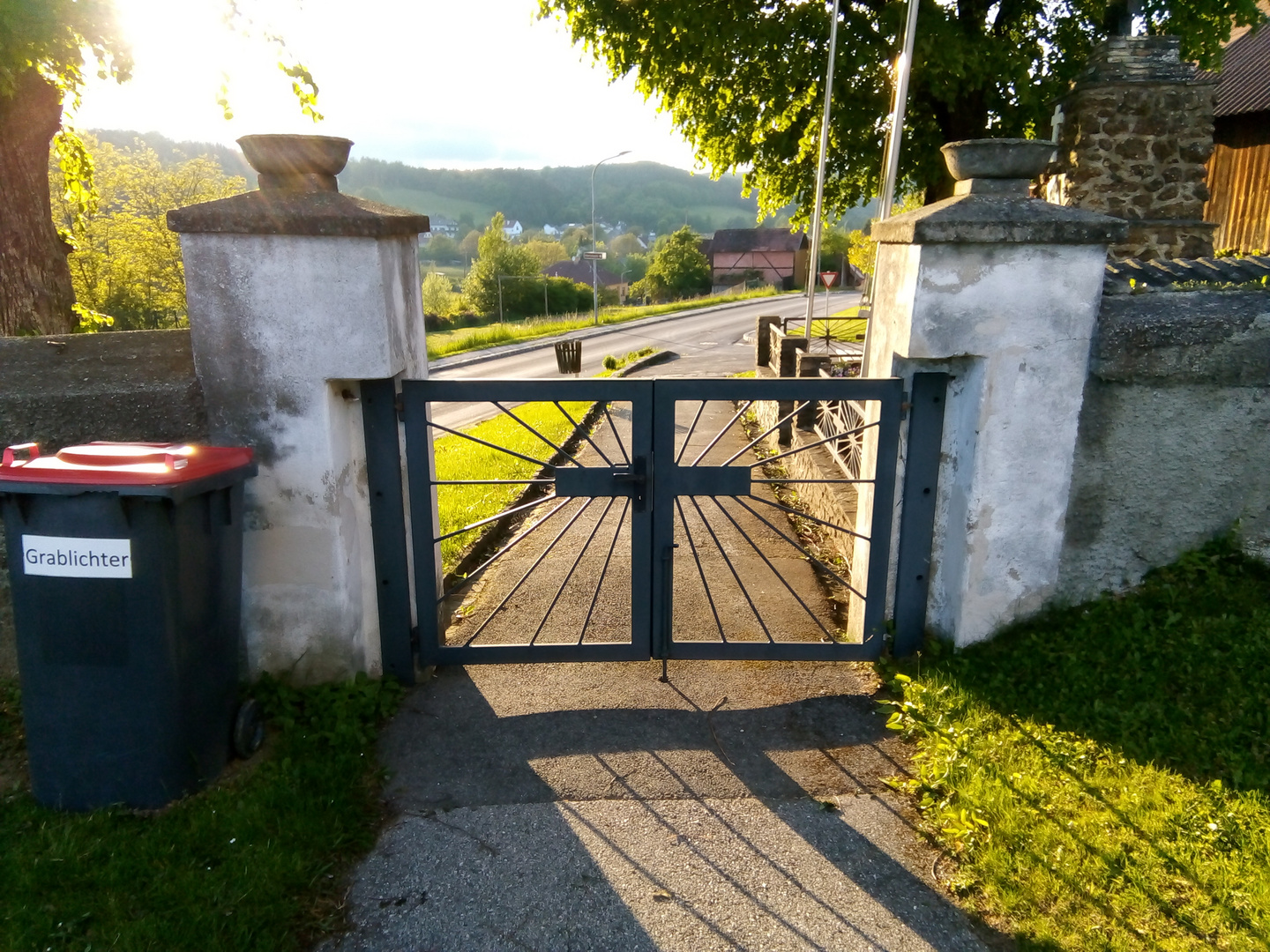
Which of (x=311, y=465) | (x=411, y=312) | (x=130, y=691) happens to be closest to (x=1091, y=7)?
(x=411, y=312)

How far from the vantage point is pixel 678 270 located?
6425cm

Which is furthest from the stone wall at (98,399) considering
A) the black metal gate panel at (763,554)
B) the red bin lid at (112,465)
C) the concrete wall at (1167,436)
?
the concrete wall at (1167,436)

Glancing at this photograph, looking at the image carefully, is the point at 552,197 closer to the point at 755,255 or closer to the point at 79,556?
the point at 755,255

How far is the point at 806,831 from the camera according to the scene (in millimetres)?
3006

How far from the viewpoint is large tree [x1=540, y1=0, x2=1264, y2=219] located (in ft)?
37.4

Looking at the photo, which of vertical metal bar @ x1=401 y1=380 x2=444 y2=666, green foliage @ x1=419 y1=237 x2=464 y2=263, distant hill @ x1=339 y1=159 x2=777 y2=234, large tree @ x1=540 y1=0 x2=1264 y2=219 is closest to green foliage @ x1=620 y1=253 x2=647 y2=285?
green foliage @ x1=419 y1=237 x2=464 y2=263

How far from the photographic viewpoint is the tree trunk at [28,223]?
6.38 meters

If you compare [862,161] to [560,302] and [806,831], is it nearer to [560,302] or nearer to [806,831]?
[806,831]

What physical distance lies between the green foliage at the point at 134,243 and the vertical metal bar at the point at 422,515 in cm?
2842

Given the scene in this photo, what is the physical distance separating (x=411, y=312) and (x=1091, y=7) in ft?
42.8

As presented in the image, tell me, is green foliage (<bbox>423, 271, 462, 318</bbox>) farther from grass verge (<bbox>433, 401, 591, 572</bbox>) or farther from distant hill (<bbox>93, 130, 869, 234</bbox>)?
distant hill (<bbox>93, 130, 869, 234</bbox>)

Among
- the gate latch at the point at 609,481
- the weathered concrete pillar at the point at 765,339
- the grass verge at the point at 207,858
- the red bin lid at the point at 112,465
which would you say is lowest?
the grass verge at the point at 207,858

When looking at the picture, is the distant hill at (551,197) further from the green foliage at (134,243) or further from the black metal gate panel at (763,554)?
the black metal gate panel at (763,554)

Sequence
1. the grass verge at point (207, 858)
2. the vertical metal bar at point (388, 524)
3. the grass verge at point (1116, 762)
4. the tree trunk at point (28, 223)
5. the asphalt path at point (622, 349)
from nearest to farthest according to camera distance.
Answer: the grass verge at point (207, 858) < the grass verge at point (1116, 762) < the vertical metal bar at point (388, 524) < the tree trunk at point (28, 223) < the asphalt path at point (622, 349)
